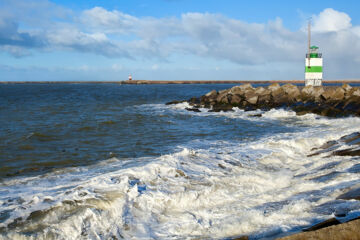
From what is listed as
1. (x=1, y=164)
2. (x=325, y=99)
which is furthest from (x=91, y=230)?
(x=325, y=99)

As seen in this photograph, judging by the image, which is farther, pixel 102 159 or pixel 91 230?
pixel 102 159

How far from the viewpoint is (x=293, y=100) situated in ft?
76.3

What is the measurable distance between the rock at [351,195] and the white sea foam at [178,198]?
0.57 feet

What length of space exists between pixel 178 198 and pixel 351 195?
9.22 ft

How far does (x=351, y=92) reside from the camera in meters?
21.7

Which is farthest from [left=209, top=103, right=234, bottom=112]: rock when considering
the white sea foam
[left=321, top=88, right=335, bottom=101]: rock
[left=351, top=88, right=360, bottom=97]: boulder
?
the white sea foam

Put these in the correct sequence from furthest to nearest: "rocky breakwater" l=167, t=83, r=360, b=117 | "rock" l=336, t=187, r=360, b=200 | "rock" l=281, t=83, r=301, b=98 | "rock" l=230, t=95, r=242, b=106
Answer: "rock" l=230, t=95, r=242, b=106 < "rock" l=281, t=83, r=301, b=98 < "rocky breakwater" l=167, t=83, r=360, b=117 < "rock" l=336, t=187, r=360, b=200

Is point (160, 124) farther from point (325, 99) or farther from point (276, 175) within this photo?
point (325, 99)

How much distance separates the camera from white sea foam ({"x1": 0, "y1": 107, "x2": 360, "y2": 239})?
14.9 ft

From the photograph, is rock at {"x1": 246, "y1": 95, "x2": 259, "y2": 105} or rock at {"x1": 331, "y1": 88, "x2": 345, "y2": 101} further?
rock at {"x1": 246, "y1": 95, "x2": 259, "y2": 105}

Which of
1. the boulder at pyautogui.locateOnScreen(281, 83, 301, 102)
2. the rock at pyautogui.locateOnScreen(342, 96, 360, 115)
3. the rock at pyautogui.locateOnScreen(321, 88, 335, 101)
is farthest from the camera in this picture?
the boulder at pyautogui.locateOnScreen(281, 83, 301, 102)

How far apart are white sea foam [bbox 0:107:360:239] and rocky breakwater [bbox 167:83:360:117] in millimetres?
12076

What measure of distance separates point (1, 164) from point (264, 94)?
2066 centimetres

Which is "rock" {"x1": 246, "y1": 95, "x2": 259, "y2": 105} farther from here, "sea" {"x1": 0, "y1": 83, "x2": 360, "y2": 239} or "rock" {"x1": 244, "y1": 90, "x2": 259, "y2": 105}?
"sea" {"x1": 0, "y1": 83, "x2": 360, "y2": 239}
